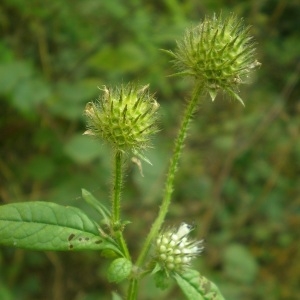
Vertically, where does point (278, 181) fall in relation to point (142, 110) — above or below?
above

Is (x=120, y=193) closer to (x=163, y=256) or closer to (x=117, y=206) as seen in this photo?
(x=117, y=206)

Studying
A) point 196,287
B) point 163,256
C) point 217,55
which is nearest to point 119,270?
point 163,256

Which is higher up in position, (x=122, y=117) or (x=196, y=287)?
(x=122, y=117)

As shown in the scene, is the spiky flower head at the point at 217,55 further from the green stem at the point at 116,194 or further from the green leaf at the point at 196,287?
the green leaf at the point at 196,287

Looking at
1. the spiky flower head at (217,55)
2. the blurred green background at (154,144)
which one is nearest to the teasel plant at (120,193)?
the spiky flower head at (217,55)

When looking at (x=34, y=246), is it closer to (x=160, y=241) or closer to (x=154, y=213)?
(x=160, y=241)

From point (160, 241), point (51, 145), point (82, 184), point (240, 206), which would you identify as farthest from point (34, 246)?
point (240, 206)

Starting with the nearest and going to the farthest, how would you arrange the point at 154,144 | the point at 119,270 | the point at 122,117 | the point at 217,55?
the point at 119,270 < the point at 122,117 < the point at 217,55 < the point at 154,144
